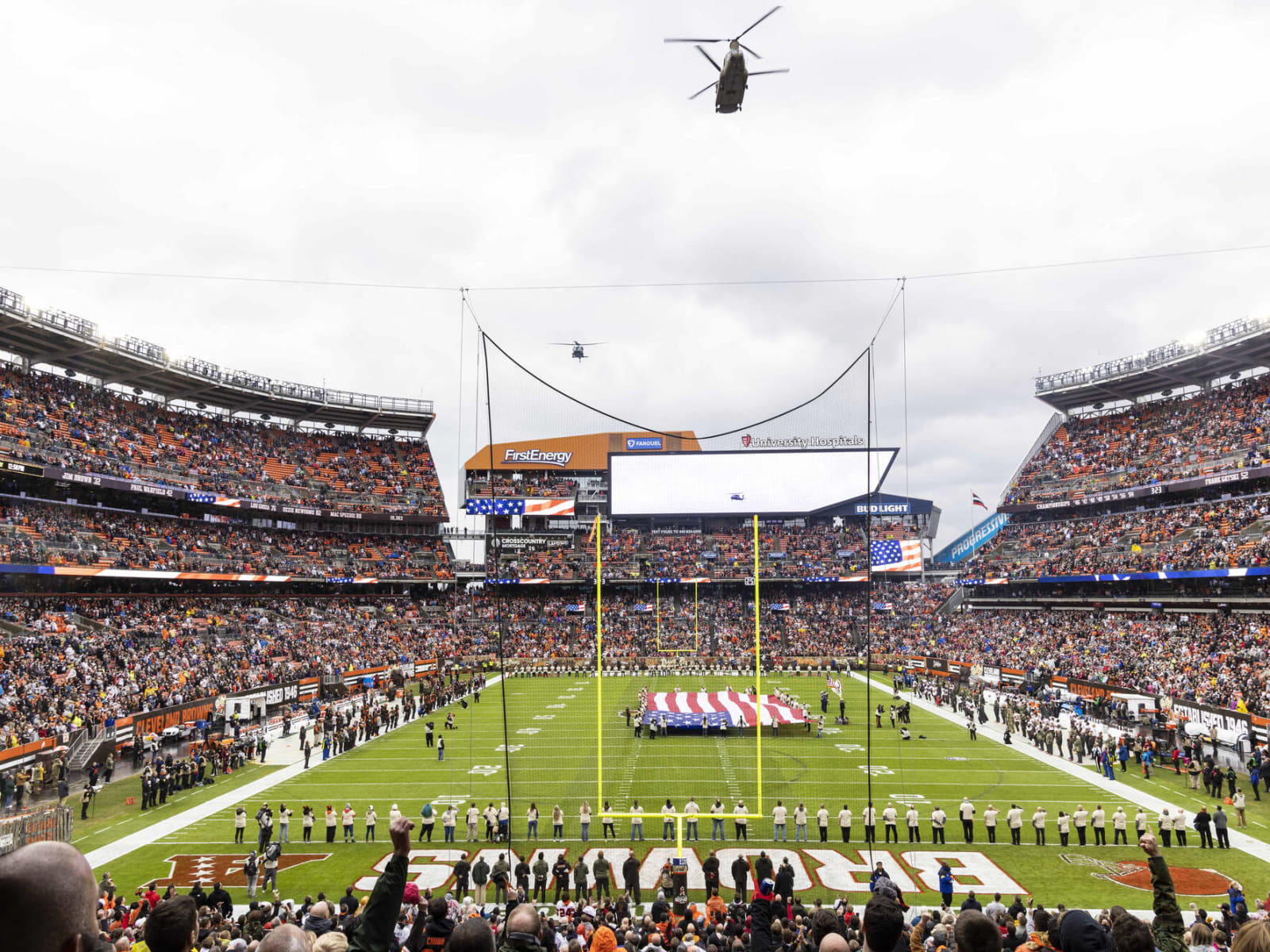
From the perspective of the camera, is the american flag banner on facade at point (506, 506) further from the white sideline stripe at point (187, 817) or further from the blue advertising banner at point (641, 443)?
the white sideline stripe at point (187, 817)

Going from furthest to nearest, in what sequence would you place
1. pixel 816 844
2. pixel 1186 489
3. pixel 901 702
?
pixel 1186 489 < pixel 901 702 < pixel 816 844

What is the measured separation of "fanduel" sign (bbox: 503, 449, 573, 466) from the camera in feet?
229

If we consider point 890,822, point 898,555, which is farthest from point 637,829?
point 898,555

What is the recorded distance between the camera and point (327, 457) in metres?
57.6

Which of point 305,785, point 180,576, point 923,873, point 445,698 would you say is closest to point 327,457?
point 180,576

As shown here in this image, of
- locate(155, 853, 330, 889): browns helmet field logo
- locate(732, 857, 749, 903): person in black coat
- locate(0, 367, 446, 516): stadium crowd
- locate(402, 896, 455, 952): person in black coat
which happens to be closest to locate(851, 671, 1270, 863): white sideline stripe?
locate(732, 857, 749, 903): person in black coat

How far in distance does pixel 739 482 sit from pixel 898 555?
15670 mm

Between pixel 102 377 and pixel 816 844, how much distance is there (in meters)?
44.6

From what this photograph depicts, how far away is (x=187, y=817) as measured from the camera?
18406mm

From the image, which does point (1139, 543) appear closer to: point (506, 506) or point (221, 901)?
point (506, 506)

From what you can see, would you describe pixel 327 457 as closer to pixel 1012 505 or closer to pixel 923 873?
pixel 1012 505

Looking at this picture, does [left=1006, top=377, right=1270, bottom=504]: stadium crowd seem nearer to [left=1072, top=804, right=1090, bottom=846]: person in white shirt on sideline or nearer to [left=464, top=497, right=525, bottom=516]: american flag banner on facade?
[left=1072, top=804, right=1090, bottom=846]: person in white shirt on sideline

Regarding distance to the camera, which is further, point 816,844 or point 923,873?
point 816,844

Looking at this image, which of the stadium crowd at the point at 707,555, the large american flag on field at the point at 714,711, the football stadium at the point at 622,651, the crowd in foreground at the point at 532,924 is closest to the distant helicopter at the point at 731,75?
the football stadium at the point at 622,651
